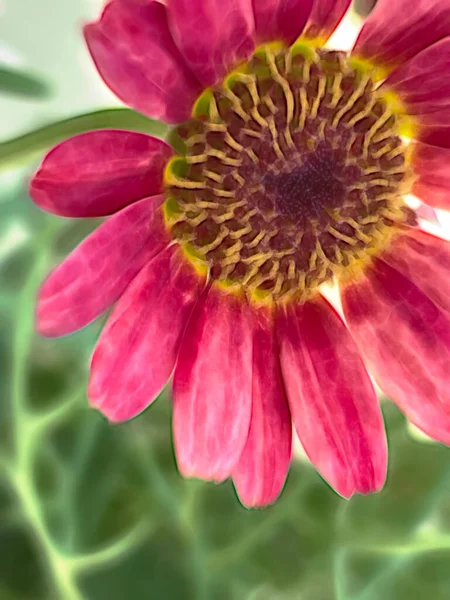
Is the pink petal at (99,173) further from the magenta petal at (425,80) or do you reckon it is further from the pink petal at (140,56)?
the magenta petal at (425,80)

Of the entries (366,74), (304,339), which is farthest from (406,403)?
(366,74)

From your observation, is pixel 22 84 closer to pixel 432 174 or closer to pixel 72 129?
pixel 72 129

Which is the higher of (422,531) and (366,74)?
(366,74)

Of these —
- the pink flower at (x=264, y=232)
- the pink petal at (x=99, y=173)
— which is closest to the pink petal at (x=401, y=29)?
the pink flower at (x=264, y=232)

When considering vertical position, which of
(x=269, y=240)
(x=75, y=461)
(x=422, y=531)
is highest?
(x=269, y=240)

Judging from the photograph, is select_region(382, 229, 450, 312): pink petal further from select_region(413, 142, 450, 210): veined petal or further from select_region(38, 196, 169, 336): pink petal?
select_region(38, 196, 169, 336): pink petal

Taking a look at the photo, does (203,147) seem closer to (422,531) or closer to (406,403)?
(406,403)
